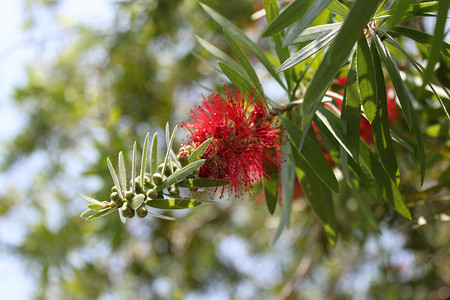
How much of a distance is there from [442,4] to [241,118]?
47 centimetres

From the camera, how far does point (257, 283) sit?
2764 millimetres

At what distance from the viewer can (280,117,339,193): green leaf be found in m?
0.89

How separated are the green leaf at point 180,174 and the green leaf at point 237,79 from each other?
0.86 ft

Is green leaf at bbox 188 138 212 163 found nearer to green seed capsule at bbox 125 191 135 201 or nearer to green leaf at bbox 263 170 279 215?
green seed capsule at bbox 125 191 135 201

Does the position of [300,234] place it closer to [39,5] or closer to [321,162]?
[321,162]

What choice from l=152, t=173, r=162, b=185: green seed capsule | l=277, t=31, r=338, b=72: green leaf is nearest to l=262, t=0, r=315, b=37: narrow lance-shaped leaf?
l=277, t=31, r=338, b=72: green leaf

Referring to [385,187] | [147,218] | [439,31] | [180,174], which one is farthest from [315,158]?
[147,218]

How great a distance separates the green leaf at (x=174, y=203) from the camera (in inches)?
31.8

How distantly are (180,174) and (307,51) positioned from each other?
0.32 m

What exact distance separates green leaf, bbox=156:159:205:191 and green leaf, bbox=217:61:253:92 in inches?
10.3

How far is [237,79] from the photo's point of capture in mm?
970

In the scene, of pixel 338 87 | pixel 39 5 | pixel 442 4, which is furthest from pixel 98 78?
pixel 442 4

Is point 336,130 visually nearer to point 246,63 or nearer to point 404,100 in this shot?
point 404,100

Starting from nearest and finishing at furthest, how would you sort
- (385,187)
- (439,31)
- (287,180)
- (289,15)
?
(439,31) → (289,15) → (385,187) → (287,180)
